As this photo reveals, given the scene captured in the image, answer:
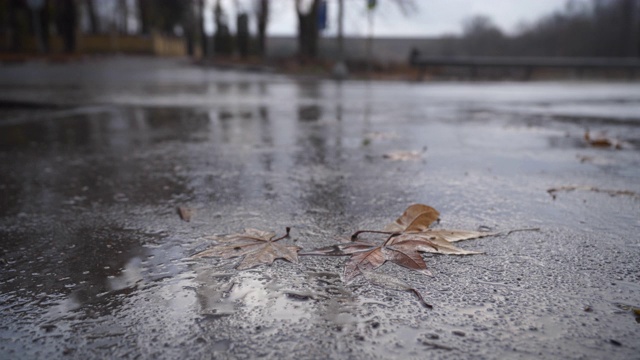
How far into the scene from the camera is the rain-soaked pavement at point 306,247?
3.79ft

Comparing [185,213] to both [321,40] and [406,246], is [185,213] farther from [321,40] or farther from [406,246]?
[321,40]

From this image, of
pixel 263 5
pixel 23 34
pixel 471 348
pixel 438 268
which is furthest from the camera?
pixel 23 34

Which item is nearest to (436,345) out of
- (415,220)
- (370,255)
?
(370,255)

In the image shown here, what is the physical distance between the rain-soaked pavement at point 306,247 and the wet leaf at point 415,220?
100 mm

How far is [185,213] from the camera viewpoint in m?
2.15

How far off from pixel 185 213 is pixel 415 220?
0.97m

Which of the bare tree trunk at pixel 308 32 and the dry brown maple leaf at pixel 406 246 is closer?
the dry brown maple leaf at pixel 406 246

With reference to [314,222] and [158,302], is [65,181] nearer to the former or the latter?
[314,222]

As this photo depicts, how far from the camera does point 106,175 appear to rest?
3.02 metres

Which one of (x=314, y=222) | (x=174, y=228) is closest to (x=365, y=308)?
(x=314, y=222)

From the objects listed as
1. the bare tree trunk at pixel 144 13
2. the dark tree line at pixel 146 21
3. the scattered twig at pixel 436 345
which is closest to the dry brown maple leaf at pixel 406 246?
the scattered twig at pixel 436 345

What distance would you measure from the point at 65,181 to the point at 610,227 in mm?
2738

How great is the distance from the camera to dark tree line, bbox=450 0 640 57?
1318 inches

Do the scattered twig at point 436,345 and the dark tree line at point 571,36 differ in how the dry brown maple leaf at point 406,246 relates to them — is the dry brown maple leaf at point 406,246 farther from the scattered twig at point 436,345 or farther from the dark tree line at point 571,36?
the dark tree line at point 571,36
